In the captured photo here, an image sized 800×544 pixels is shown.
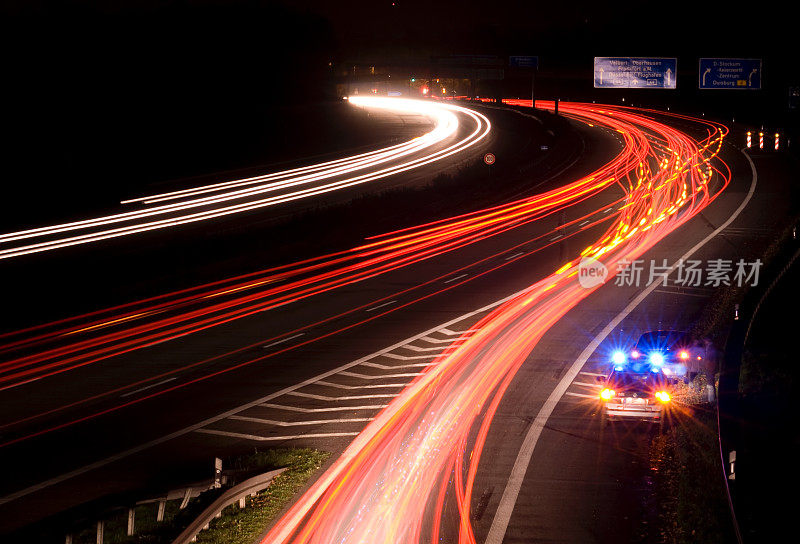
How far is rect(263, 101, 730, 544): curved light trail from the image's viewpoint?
39.1 feet

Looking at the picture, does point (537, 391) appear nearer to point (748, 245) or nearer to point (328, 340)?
point (328, 340)

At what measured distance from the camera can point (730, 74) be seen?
52.8 m

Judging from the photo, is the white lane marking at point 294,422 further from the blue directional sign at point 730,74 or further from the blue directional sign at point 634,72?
the blue directional sign at point 730,74

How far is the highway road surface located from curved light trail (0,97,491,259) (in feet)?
23.5

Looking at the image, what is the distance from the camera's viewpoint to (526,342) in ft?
76.1

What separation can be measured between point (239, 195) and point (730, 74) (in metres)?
30.4

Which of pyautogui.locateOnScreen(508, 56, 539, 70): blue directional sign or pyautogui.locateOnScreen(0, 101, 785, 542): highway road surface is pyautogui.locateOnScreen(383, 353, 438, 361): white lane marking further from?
pyautogui.locateOnScreen(508, 56, 539, 70): blue directional sign

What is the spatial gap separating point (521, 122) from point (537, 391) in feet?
216

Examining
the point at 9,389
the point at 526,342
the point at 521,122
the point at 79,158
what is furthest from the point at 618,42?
the point at 9,389

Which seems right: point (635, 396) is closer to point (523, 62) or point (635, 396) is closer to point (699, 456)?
point (699, 456)

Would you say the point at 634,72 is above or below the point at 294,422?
above

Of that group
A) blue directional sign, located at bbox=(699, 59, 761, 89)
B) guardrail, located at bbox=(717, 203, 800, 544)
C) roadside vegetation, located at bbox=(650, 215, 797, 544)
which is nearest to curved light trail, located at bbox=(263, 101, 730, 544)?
roadside vegetation, located at bbox=(650, 215, 797, 544)

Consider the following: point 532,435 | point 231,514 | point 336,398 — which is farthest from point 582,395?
point 231,514

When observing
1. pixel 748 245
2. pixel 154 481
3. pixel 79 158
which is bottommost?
pixel 154 481
